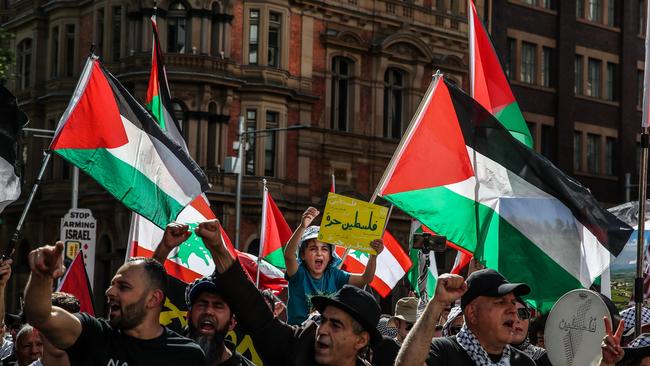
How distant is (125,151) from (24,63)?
123 feet

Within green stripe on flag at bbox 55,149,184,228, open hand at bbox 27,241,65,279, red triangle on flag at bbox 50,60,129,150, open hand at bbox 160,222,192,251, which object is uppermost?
red triangle on flag at bbox 50,60,129,150

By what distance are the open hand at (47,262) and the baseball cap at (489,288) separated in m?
2.12

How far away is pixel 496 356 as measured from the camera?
6.83 metres

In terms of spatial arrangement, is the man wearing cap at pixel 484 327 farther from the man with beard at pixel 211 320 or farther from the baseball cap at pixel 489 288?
the man with beard at pixel 211 320

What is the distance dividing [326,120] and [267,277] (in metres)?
25.9

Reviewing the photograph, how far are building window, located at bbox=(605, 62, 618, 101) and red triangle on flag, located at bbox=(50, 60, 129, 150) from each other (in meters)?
42.4

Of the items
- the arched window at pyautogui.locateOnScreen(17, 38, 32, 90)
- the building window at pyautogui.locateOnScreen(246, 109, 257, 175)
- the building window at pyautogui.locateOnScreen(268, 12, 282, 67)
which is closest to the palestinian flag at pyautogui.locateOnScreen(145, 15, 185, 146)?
the building window at pyautogui.locateOnScreen(246, 109, 257, 175)

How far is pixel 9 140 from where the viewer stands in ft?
32.0

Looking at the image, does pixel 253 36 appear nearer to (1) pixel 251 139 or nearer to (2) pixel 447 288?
(1) pixel 251 139

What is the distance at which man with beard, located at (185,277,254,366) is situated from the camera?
22.7ft

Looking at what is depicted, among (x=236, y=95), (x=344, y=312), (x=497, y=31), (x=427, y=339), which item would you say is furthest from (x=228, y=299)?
(x=497, y=31)

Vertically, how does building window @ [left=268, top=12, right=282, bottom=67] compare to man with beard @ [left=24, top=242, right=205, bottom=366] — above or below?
above

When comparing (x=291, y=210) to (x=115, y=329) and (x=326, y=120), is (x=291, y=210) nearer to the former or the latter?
(x=326, y=120)

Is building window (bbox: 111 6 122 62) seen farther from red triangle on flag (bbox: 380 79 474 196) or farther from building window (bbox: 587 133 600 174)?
red triangle on flag (bbox: 380 79 474 196)
